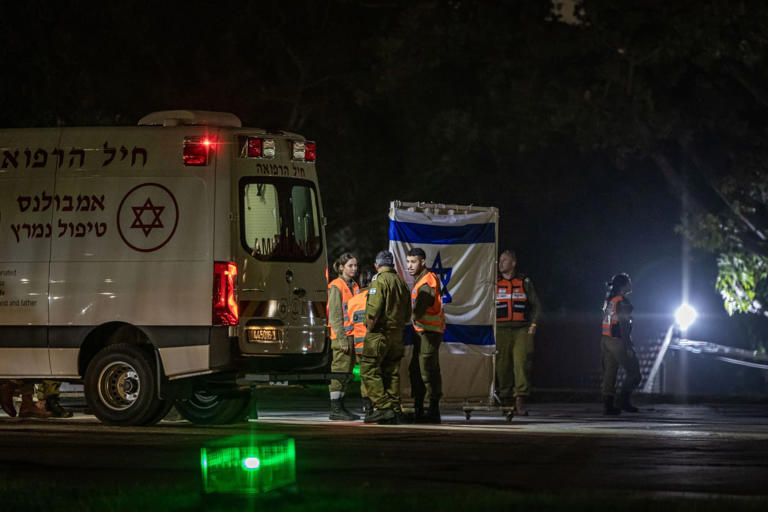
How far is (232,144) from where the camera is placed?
15266mm

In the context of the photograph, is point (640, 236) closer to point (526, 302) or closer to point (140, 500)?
point (526, 302)

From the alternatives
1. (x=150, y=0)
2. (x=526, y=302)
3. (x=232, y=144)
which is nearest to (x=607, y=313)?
(x=526, y=302)

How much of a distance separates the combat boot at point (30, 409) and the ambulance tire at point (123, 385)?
6.06ft

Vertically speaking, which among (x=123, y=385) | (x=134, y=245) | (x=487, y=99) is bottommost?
(x=123, y=385)

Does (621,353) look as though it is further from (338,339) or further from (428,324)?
(338,339)

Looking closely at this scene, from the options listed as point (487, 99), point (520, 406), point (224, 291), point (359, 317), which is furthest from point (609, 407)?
point (487, 99)

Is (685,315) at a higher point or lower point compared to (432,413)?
higher

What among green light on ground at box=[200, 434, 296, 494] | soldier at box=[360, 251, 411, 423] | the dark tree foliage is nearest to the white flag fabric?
soldier at box=[360, 251, 411, 423]

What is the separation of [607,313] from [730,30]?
8.10 m

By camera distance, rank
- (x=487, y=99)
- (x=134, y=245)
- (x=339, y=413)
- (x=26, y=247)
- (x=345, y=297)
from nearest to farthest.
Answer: (x=134, y=245) → (x=26, y=247) → (x=339, y=413) → (x=345, y=297) → (x=487, y=99)

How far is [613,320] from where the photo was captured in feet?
64.8

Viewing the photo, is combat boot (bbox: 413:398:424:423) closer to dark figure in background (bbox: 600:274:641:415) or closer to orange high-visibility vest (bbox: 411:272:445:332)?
orange high-visibility vest (bbox: 411:272:445:332)

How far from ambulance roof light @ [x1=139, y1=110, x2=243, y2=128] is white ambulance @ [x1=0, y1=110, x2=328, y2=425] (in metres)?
0.01

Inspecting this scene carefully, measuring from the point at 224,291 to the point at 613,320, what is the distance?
6.32 m
